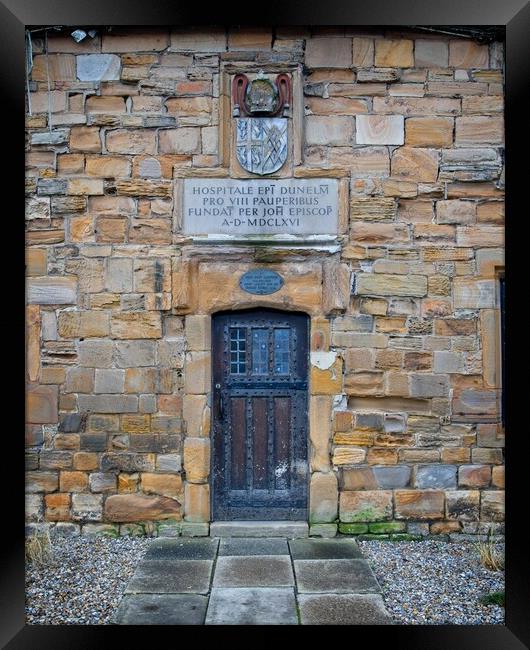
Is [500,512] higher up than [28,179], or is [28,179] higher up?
[28,179]

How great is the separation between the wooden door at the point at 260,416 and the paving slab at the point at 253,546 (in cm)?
21

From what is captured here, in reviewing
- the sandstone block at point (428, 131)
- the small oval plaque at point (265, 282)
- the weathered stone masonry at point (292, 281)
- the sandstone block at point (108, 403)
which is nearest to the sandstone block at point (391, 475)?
the weathered stone masonry at point (292, 281)

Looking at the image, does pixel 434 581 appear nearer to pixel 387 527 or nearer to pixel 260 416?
pixel 387 527

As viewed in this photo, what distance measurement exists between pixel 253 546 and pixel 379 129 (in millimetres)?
3501

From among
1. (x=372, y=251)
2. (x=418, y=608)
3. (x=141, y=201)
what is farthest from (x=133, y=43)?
(x=418, y=608)

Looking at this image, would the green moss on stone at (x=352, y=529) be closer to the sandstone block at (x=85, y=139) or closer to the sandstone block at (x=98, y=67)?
the sandstone block at (x=85, y=139)

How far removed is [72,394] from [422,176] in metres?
3.39

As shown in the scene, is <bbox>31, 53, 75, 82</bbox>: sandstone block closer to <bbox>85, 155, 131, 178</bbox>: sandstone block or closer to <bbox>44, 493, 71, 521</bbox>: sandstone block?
<bbox>85, 155, 131, 178</bbox>: sandstone block

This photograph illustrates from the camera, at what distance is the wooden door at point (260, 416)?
15.8ft

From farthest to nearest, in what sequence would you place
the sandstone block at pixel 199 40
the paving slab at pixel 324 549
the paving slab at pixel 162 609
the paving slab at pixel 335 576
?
1. the sandstone block at pixel 199 40
2. the paving slab at pixel 324 549
3. the paving slab at pixel 335 576
4. the paving slab at pixel 162 609

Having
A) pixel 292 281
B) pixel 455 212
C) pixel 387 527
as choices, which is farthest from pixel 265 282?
pixel 387 527

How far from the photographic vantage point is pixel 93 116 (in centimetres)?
472

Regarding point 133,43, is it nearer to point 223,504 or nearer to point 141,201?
point 141,201

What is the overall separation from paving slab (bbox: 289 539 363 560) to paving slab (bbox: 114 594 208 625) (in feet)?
3.15
